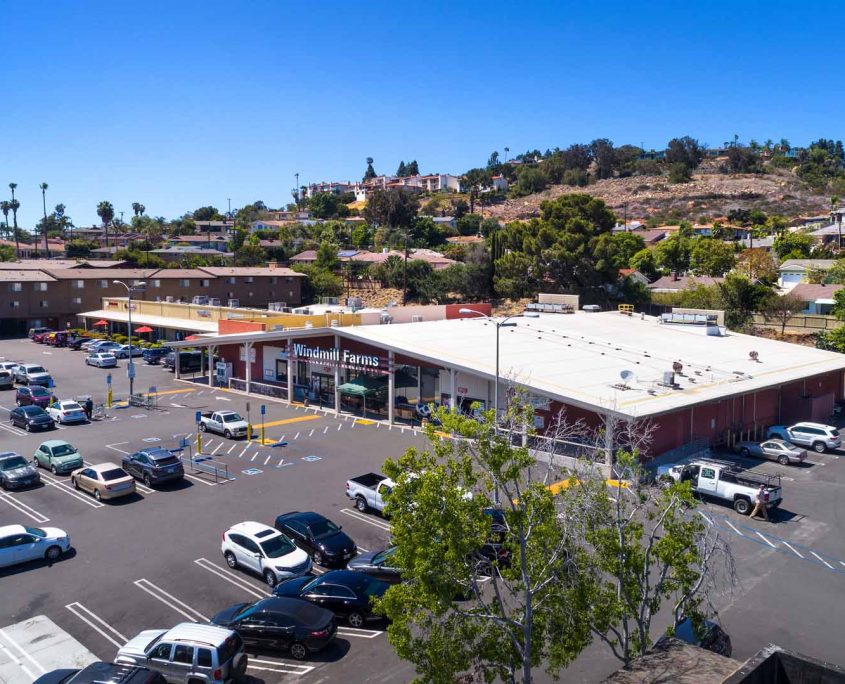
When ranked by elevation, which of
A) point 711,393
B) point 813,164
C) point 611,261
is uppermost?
point 813,164

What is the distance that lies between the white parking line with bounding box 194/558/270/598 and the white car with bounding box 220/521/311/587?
35 cm

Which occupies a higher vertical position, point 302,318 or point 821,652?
point 302,318

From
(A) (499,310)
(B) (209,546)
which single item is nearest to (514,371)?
(B) (209,546)

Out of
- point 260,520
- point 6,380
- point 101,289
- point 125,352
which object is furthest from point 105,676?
point 101,289

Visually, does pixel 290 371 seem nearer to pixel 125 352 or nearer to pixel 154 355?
pixel 154 355

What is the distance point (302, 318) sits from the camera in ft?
161

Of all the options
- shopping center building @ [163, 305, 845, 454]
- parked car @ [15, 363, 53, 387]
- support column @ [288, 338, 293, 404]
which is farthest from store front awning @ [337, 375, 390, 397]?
parked car @ [15, 363, 53, 387]

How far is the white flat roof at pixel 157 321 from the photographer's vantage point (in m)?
63.3

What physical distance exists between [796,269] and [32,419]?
3456 inches

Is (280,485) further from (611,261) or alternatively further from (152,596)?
(611,261)

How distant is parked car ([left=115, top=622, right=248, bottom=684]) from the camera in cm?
1513

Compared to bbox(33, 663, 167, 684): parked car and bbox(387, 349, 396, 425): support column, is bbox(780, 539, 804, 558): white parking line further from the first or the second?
bbox(387, 349, 396, 425): support column

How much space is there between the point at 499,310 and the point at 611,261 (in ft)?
47.5

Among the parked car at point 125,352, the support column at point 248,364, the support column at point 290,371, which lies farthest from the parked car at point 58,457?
the parked car at point 125,352
